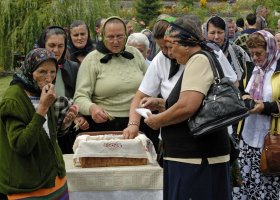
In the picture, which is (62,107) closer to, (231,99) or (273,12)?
(231,99)

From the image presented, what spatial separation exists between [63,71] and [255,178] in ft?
6.51

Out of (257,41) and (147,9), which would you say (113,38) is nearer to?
(257,41)

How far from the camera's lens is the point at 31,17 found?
1375 cm

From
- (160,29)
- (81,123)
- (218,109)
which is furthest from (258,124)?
(218,109)

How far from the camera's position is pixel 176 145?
3383 mm

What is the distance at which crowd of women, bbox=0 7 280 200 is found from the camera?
3.27 metres

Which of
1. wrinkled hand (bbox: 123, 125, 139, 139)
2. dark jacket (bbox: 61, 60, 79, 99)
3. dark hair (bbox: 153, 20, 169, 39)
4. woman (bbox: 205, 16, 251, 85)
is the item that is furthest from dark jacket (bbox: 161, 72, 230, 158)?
woman (bbox: 205, 16, 251, 85)

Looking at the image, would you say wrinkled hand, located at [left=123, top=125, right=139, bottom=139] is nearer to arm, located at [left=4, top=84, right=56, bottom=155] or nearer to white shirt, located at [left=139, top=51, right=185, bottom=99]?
white shirt, located at [left=139, top=51, right=185, bottom=99]

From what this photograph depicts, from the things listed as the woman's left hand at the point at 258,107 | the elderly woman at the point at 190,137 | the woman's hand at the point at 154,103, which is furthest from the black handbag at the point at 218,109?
the woman's left hand at the point at 258,107

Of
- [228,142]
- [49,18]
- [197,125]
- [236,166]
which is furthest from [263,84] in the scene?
[49,18]

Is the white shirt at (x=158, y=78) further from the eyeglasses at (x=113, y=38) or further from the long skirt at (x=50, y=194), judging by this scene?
the long skirt at (x=50, y=194)

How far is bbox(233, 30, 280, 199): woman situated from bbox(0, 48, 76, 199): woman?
1885 mm

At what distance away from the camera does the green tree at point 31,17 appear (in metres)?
13.6

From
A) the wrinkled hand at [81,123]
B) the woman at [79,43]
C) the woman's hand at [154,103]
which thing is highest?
the woman at [79,43]
